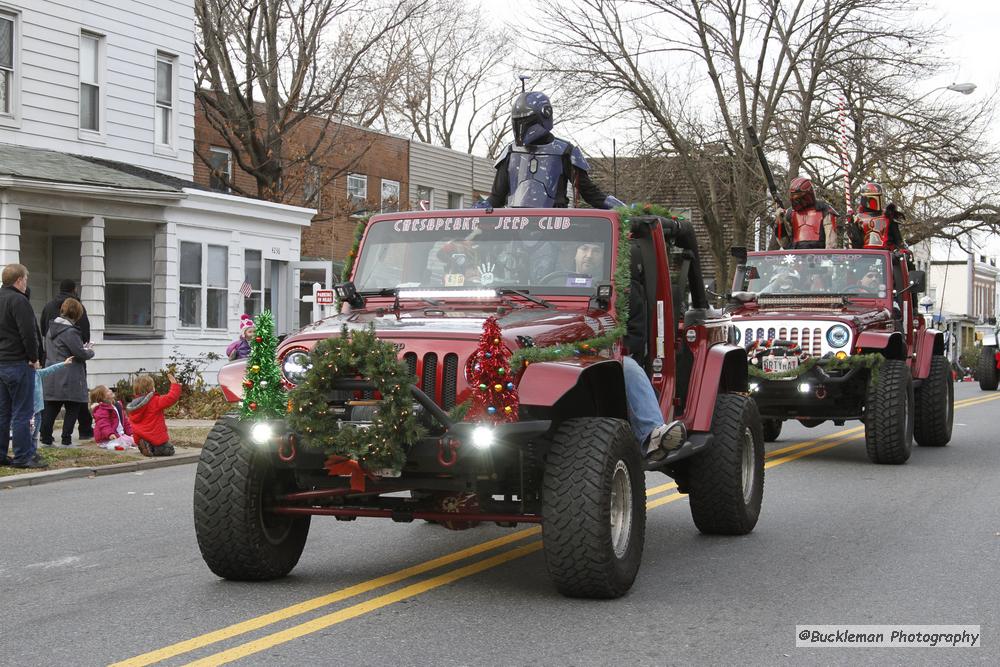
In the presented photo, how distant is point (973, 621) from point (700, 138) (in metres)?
30.5

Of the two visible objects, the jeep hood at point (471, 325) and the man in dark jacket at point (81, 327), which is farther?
the man in dark jacket at point (81, 327)

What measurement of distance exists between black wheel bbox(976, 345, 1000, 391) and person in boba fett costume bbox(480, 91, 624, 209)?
2503cm

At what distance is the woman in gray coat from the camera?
47.2ft

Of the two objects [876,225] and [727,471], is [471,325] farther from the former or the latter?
[876,225]

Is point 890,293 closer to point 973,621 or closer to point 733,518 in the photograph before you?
point 733,518

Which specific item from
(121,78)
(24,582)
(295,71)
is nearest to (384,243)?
(24,582)

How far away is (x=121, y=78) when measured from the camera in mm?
22547

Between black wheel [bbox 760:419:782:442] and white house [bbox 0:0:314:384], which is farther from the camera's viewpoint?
white house [bbox 0:0:314:384]

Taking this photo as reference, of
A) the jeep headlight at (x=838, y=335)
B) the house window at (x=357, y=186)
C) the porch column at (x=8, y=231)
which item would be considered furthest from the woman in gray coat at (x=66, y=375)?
the house window at (x=357, y=186)

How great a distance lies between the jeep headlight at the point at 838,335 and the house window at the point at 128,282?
12673mm

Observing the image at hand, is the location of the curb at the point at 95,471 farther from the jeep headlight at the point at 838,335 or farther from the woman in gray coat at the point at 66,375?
the jeep headlight at the point at 838,335

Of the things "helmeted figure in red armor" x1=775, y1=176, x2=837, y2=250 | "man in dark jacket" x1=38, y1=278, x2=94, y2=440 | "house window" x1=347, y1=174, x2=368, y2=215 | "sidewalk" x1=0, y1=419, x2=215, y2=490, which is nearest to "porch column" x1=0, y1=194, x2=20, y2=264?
"man in dark jacket" x1=38, y1=278, x2=94, y2=440

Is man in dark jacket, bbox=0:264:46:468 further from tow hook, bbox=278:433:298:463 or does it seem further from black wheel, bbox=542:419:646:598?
black wheel, bbox=542:419:646:598

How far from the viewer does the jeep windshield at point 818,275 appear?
14188 millimetres
